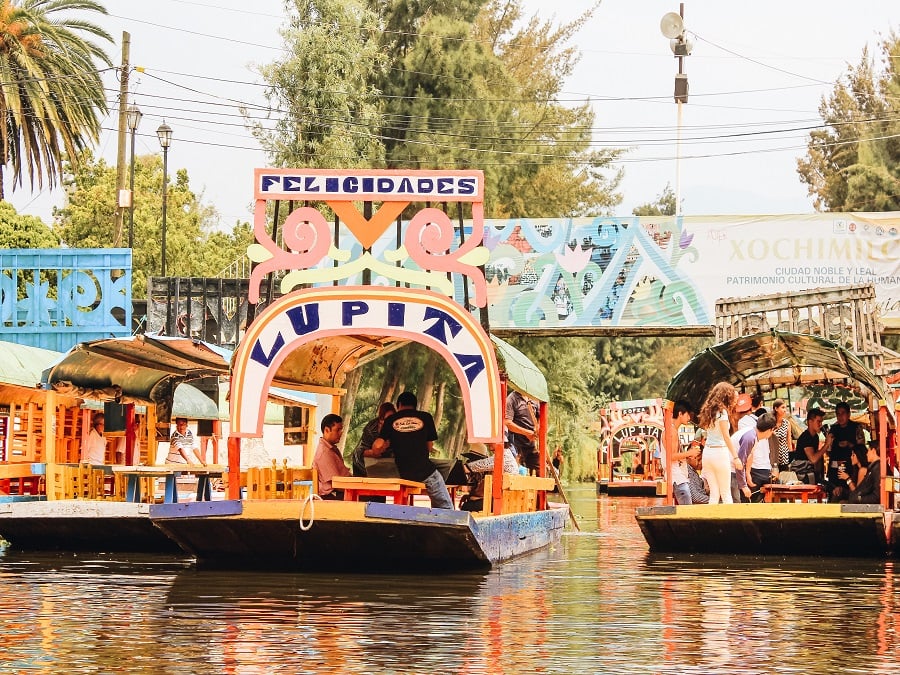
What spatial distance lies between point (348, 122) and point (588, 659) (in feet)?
108

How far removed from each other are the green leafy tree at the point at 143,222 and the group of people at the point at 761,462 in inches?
1343

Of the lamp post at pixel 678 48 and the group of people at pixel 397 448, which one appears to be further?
the lamp post at pixel 678 48

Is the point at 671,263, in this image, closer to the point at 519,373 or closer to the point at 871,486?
the point at 871,486

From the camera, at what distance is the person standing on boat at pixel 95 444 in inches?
931

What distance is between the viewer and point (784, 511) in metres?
19.0

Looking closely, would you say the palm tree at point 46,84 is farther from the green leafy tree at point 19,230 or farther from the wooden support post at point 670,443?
the wooden support post at point 670,443

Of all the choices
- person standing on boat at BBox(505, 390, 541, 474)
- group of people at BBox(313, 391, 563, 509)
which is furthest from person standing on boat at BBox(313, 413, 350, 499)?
person standing on boat at BBox(505, 390, 541, 474)

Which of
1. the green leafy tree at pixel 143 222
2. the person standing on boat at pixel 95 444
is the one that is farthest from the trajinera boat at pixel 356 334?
the green leafy tree at pixel 143 222

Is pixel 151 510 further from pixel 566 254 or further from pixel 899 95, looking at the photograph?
pixel 899 95

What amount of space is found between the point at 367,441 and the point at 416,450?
1432 mm

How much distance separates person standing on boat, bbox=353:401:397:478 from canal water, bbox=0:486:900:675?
4.05 ft

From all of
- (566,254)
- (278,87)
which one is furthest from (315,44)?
(566,254)

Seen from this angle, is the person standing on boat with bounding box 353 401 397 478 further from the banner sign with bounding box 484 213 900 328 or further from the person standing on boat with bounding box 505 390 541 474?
the banner sign with bounding box 484 213 900 328

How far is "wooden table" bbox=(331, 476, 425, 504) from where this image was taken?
16641 mm
